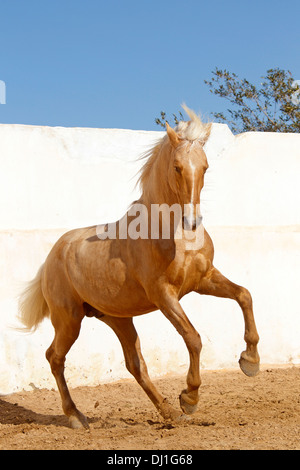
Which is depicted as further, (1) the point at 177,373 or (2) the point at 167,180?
(1) the point at 177,373

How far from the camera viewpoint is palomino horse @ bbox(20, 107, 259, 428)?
402cm

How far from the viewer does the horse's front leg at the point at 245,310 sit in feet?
13.9

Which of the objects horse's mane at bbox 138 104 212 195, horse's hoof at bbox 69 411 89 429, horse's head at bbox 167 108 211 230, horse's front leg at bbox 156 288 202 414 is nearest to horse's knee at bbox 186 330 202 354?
horse's front leg at bbox 156 288 202 414

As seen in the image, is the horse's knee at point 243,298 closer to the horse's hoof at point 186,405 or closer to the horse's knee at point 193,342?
the horse's knee at point 193,342

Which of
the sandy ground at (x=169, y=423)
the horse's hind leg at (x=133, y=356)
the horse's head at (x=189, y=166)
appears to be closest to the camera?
the horse's head at (x=189, y=166)

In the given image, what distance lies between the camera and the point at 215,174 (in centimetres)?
771

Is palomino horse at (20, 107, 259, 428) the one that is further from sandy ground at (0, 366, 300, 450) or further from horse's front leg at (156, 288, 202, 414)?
sandy ground at (0, 366, 300, 450)

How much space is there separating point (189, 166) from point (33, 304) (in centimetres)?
247

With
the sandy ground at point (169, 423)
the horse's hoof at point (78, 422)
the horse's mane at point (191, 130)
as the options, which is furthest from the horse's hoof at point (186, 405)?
the horse's mane at point (191, 130)

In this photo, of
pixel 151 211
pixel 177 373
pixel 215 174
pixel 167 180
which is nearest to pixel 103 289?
pixel 151 211

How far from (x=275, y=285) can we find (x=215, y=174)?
1556mm

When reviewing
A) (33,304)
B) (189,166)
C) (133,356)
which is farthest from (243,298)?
(33,304)

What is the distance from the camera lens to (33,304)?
18.4ft
